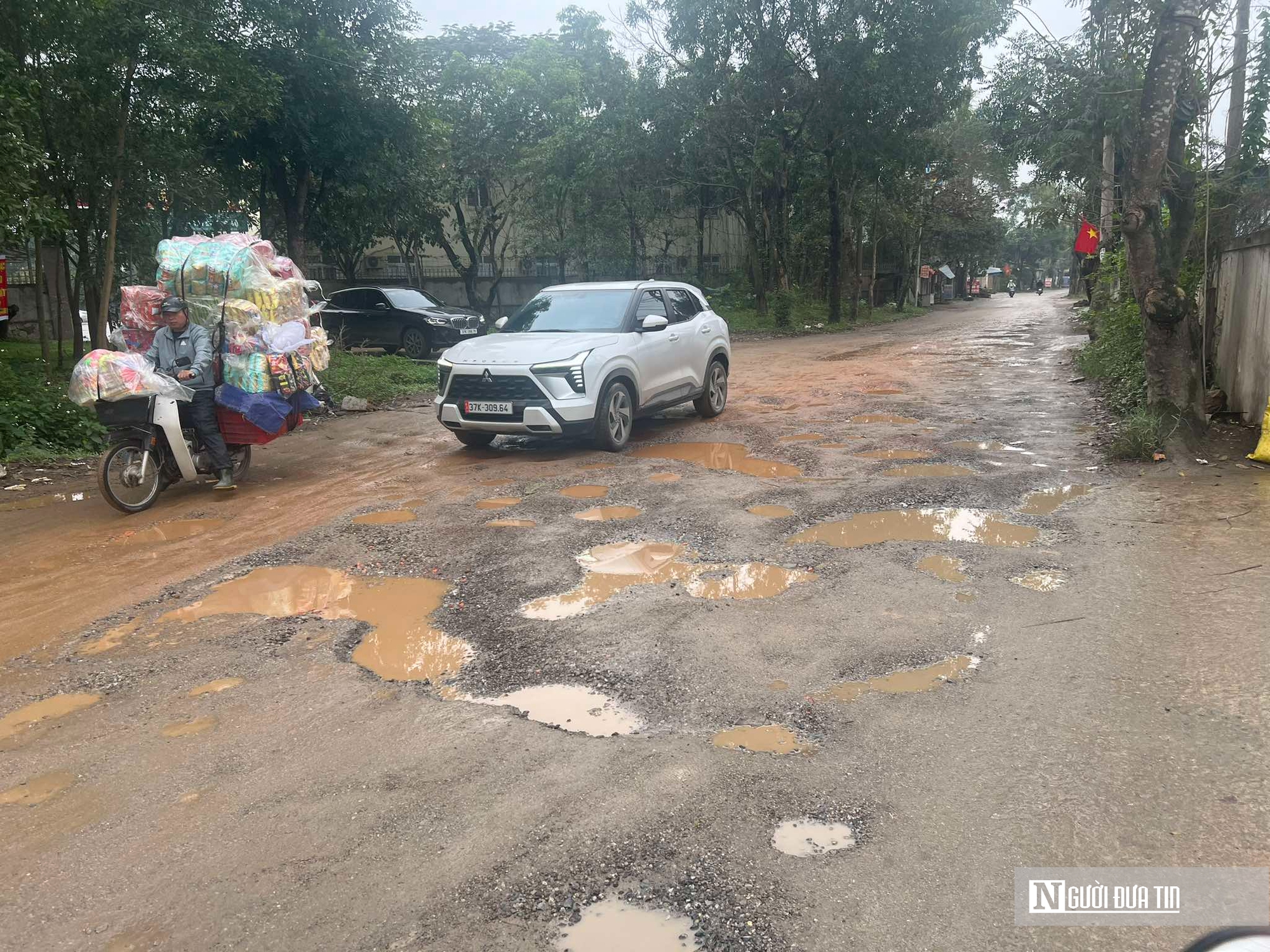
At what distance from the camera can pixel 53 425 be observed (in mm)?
9906

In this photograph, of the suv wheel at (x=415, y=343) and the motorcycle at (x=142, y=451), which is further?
the suv wheel at (x=415, y=343)

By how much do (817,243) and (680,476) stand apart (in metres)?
34.0

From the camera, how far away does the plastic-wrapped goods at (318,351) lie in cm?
829

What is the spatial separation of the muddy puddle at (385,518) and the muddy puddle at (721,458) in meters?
2.68

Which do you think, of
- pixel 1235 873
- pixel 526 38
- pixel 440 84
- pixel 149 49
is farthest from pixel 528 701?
pixel 526 38

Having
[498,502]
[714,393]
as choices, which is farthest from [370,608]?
[714,393]

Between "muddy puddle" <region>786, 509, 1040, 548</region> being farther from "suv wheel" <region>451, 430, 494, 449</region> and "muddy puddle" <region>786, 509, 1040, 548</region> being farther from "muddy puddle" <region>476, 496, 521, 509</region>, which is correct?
"suv wheel" <region>451, 430, 494, 449</region>

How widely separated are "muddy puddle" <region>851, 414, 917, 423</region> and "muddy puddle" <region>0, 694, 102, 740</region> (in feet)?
28.9

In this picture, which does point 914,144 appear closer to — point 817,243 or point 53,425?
point 817,243

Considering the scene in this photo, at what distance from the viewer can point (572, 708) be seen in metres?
3.87

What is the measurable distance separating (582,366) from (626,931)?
6.67 meters

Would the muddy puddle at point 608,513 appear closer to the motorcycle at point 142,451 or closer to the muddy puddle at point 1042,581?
the muddy puddle at point 1042,581

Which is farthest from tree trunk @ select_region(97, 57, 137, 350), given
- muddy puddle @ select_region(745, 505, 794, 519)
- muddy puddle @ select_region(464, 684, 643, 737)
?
muddy puddle @ select_region(464, 684, 643, 737)

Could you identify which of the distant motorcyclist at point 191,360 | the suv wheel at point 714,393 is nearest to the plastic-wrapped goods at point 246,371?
the distant motorcyclist at point 191,360
